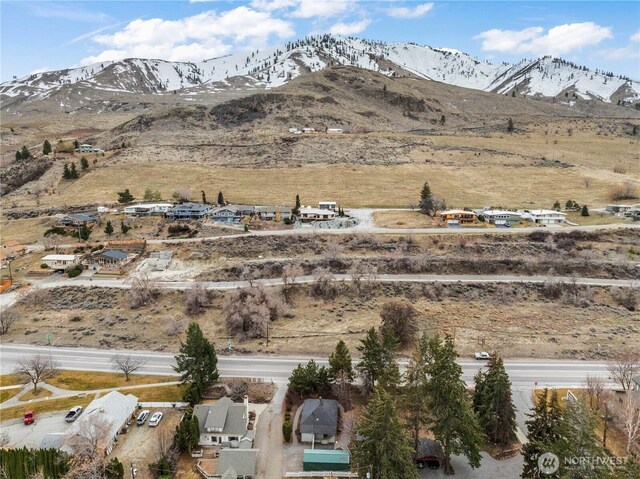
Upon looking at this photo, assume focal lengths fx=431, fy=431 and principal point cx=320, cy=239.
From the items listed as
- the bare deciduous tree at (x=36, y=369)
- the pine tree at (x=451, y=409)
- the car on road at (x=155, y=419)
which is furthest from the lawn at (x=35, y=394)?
the pine tree at (x=451, y=409)

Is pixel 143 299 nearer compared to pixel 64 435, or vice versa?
pixel 64 435

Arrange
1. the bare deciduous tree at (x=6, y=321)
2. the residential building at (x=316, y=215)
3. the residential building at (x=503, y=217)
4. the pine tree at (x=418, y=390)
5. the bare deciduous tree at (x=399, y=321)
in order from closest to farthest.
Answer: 1. the pine tree at (x=418, y=390)
2. the bare deciduous tree at (x=399, y=321)
3. the bare deciduous tree at (x=6, y=321)
4. the residential building at (x=503, y=217)
5. the residential building at (x=316, y=215)

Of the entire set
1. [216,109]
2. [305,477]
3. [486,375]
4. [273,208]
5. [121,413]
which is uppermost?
[216,109]

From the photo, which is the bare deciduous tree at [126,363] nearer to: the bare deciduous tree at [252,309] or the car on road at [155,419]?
the car on road at [155,419]

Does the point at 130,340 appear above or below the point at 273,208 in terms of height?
below

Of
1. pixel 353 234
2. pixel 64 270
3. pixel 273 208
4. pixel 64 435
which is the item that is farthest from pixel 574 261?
pixel 64 270

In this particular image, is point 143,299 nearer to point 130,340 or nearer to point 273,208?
point 130,340

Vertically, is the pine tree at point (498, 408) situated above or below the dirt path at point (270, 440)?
above
